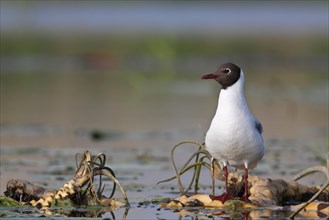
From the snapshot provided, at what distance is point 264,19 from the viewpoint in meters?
60.1

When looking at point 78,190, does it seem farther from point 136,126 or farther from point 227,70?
point 136,126

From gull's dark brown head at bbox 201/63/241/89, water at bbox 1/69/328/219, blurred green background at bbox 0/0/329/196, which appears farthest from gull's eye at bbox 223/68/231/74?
blurred green background at bbox 0/0/329/196

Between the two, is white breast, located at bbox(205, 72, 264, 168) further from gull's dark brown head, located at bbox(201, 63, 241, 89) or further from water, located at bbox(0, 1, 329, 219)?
water, located at bbox(0, 1, 329, 219)

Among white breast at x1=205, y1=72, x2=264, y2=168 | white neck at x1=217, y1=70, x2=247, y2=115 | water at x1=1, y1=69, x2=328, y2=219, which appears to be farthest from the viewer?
water at x1=1, y1=69, x2=328, y2=219

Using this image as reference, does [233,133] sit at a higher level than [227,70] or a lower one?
lower

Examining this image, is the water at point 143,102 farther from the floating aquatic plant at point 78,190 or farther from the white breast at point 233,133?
the white breast at point 233,133

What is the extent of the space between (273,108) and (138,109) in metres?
2.28

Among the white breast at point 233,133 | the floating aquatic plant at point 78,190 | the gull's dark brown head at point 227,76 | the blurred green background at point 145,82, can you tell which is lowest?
the floating aquatic plant at point 78,190

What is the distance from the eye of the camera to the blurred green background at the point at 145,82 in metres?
15.8

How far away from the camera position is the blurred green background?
620 inches

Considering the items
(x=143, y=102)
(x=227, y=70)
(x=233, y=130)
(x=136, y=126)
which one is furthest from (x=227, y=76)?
(x=143, y=102)

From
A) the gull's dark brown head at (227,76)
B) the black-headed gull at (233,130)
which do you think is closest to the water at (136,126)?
the black-headed gull at (233,130)

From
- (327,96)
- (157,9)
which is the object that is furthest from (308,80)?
(157,9)

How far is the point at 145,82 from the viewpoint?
945 inches
